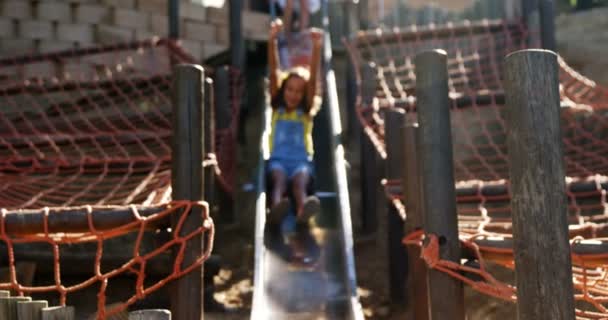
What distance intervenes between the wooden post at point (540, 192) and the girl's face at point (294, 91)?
113 inches

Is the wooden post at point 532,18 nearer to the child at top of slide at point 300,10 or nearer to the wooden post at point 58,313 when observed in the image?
the child at top of slide at point 300,10

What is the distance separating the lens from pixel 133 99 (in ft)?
19.2

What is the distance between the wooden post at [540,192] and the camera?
186 cm

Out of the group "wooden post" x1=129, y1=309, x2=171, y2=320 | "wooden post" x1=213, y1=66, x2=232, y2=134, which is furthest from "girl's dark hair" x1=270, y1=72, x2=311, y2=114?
"wooden post" x1=129, y1=309, x2=171, y2=320

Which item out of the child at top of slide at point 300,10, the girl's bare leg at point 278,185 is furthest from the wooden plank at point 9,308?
the child at top of slide at point 300,10

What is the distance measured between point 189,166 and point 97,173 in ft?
6.03

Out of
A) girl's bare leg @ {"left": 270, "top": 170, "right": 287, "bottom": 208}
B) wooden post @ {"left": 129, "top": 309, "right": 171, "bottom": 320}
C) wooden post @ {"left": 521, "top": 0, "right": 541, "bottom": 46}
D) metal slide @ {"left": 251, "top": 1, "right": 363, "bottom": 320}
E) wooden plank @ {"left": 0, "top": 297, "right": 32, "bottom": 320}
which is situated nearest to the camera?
wooden post @ {"left": 129, "top": 309, "right": 171, "bottom": 320}

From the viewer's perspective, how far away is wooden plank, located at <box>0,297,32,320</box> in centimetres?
217

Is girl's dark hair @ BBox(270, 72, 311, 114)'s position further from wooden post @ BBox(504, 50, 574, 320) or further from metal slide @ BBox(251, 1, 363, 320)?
wooden post @ BBox(504, 50, 574, 320)

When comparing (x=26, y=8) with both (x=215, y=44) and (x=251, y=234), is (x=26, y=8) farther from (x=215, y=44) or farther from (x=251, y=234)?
(x=251, y=234)

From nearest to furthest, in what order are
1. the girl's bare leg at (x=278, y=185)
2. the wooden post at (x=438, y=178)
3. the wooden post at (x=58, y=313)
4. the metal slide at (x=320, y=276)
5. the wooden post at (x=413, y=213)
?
the wooden post at (x=58, y=313) < the wooden post at (x=438, y=178) < the wooden post at (x=413, y=213) < the metal slide at (x=320, y=276) < the girl's bare leg at (x=278, y=185)

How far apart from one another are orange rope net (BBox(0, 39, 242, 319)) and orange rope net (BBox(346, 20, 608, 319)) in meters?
0.87

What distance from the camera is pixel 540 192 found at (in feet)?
6.10

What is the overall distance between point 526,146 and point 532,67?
0.18 meters
